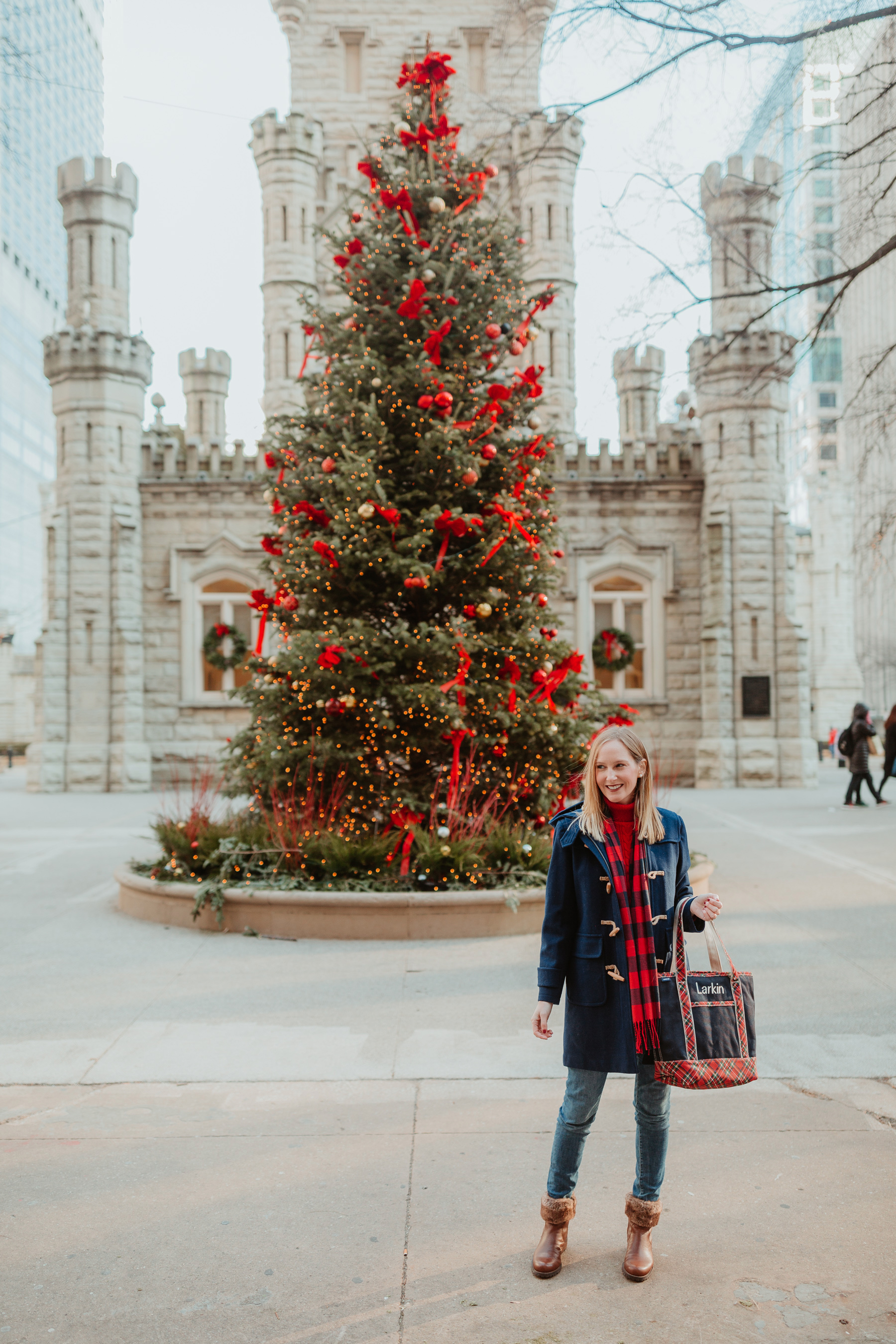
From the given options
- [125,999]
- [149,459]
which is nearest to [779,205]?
[149,459]

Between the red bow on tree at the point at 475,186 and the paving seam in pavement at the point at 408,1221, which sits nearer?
the paving seam in pavement at the point at 408,1221

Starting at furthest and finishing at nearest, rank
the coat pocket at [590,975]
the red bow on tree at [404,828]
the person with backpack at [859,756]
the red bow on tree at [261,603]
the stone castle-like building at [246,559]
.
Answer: the stone castle-like building at [246,559] < the person with backpack at [859,756] < the red bow on tree at [261,603] < the red bow on tree at [404,828] < the coat pocket at [590,975]

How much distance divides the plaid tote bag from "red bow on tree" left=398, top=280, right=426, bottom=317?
757 centimetres

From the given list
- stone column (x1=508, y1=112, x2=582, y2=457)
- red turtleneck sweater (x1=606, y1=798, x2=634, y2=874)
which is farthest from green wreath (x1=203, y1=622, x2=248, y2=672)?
red turtleneck sweater (x1=606, y1=798, x2=634, y2=874)

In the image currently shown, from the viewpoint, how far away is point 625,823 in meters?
3.16

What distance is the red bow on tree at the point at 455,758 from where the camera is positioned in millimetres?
8664

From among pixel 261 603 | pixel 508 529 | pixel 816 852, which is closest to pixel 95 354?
pixel 261 603

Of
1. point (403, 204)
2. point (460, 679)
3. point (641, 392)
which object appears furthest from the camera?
point (641, 392)

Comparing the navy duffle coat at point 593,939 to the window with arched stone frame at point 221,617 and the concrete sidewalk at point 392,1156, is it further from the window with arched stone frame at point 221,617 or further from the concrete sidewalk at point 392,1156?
the window with arched stone frame at point 221,617

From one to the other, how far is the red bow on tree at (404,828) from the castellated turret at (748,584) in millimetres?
13345

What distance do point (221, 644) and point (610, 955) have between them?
19616mm

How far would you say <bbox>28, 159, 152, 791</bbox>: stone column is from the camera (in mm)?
20984

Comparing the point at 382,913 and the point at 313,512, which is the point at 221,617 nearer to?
the point at 313,512

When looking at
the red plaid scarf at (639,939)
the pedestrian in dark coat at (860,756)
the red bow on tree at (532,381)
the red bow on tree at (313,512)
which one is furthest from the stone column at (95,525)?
the red plaid scarf at (639,939)
